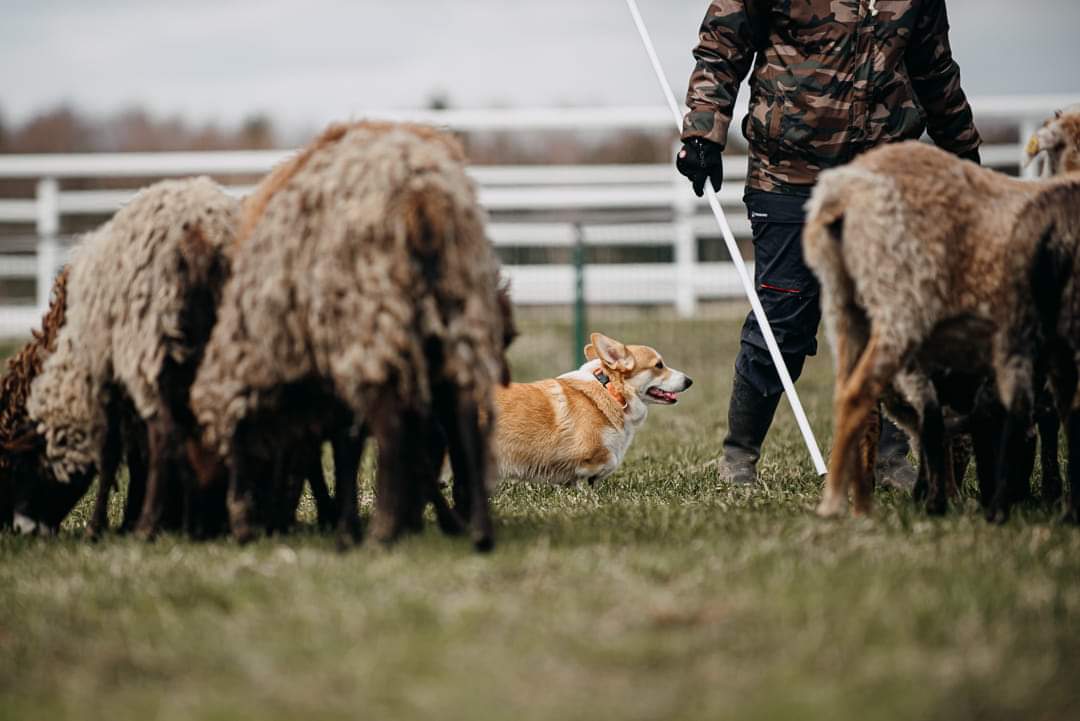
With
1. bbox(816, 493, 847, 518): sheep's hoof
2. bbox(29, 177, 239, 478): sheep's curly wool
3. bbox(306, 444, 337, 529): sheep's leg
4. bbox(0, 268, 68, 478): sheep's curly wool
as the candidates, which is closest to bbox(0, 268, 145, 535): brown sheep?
bbox(0, 268, 68, 478): sheep's curly wool

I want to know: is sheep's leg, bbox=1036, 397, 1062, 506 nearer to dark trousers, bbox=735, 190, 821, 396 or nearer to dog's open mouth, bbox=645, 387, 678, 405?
dark trousers, bbox=735, 190, 821, 396

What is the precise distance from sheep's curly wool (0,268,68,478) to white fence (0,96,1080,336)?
8.33m

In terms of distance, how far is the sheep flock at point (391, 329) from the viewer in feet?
12.5

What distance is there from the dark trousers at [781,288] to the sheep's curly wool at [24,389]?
307 centimetres

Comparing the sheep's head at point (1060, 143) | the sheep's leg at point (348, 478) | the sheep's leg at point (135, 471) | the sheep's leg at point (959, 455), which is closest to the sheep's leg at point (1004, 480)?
the sheep's leg at point (959, 455)

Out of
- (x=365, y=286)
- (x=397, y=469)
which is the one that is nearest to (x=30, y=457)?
(x=397, y=469)

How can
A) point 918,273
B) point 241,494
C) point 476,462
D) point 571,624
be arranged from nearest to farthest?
point 571,624 → point 476,462 → point 918,273 → point 241,494

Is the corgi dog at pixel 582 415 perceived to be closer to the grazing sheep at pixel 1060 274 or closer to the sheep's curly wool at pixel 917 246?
the sheep's curly wool at pixel 917 246

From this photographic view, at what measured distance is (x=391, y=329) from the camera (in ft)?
12.2

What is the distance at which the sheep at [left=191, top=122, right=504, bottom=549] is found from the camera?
12.3 ft

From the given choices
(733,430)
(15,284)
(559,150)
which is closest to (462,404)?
(733,430)

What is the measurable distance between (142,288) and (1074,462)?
3.39 m

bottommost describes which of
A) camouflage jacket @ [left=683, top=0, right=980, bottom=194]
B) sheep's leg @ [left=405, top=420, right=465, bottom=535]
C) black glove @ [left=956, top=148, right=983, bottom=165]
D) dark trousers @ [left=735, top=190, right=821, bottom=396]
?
sheep's leg @ [left=405, top=420, right=465, bottom=535]

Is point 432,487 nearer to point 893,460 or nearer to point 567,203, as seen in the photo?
point 893,460
